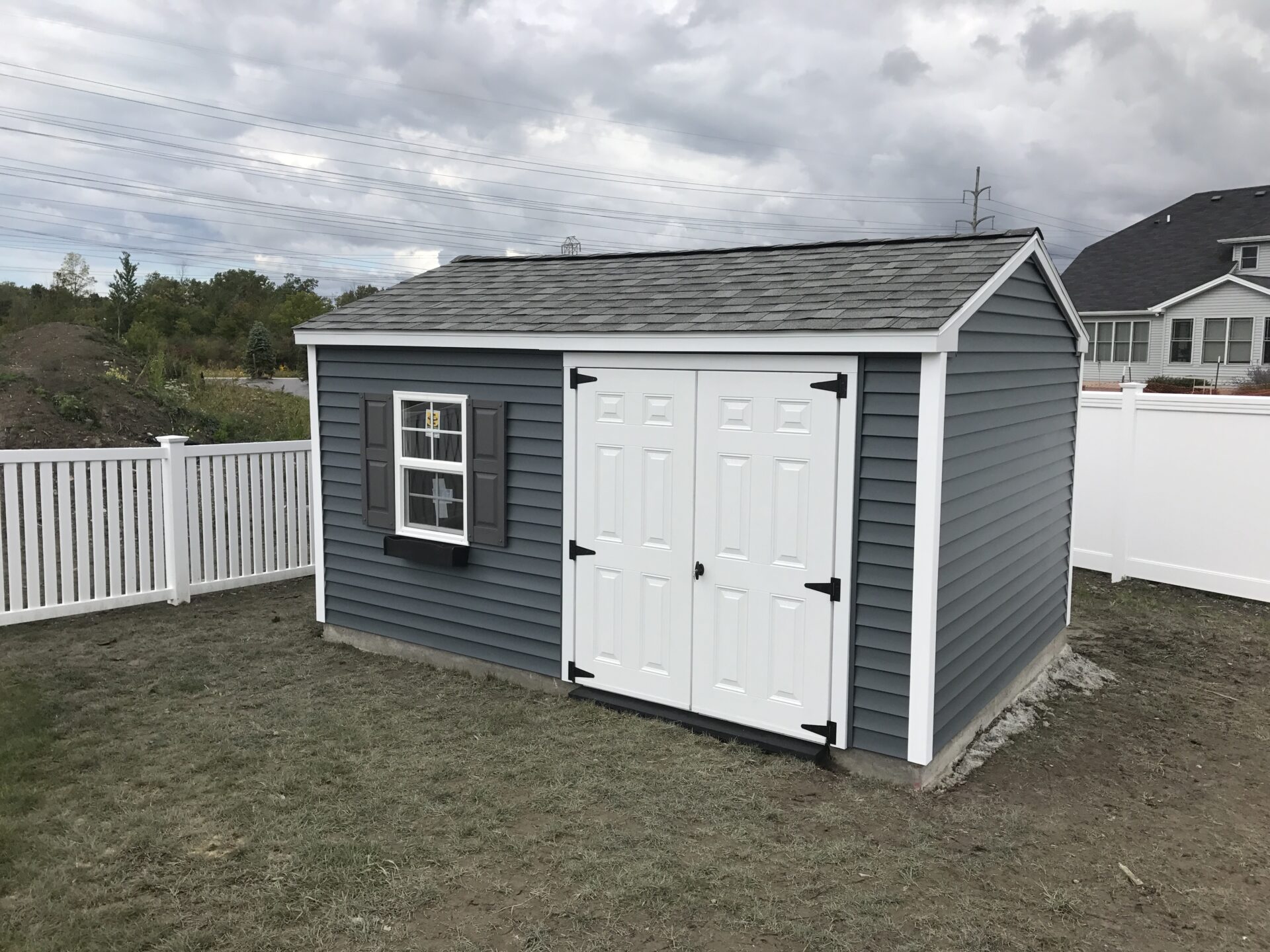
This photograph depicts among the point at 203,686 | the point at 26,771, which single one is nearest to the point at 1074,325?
the point at 203,686

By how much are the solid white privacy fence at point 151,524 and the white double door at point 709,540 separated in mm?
4346

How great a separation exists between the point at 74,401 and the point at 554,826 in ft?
33.8

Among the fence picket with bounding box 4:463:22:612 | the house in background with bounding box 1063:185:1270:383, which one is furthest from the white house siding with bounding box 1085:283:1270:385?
the fence picket with bounding box 4:463:22:612

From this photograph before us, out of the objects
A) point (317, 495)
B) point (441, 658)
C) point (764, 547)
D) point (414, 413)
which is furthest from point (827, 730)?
point (317, 495)

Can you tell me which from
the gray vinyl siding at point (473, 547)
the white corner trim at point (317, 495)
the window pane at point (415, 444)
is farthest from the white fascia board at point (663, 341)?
the window pane at point (415, 444)

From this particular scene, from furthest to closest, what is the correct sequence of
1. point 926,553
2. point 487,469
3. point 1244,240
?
point 1244,240, point 487,469, point 926,553

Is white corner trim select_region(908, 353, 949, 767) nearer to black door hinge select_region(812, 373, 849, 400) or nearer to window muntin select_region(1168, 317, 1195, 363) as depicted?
black door hinge select_region(812, 373, 849, 400)

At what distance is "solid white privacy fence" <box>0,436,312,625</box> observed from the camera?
24.4 feet

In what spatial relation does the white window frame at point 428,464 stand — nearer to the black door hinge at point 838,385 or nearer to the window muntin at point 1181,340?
the black door hinge at point 838,385

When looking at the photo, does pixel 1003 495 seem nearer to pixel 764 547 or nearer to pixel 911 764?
pixel 764 547

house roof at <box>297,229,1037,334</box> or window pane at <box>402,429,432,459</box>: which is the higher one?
house roof at <box>297,229,1037,334</box>

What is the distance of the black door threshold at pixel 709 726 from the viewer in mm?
5105

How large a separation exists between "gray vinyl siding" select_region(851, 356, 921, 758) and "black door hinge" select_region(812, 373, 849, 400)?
0.09 meters

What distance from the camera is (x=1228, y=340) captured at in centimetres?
2588
